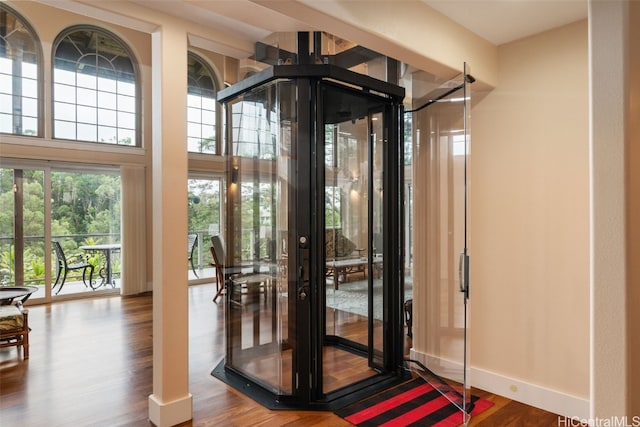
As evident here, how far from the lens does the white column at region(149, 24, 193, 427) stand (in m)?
2.57

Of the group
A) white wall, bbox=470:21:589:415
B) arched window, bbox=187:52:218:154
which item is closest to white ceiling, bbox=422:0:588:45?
white wall, bbox=470:21:589:415

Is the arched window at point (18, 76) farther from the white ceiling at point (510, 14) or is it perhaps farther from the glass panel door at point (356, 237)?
the white ceiling at point (510, 14)

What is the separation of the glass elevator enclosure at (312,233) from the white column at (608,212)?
1786mm

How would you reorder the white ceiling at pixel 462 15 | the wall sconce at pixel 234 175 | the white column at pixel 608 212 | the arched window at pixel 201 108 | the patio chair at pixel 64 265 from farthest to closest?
the arched window at pixel 201 108, the patio chair at pixel 64 265, the wall sconce at pixel 234 175, the white ceiling at pixel 462 15, the white column at pixel 608 212

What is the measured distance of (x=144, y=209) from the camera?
7.50 meters

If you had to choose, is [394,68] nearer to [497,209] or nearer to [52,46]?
[497,209]

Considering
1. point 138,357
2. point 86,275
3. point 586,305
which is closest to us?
point 586,305

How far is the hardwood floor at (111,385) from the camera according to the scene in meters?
2.76

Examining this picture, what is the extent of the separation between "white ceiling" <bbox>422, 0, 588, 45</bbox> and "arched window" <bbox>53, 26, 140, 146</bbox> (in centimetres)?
649

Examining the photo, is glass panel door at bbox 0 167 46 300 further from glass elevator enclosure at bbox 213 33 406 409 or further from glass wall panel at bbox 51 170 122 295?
glass elevator enclosure at bbox 213 33 406 409

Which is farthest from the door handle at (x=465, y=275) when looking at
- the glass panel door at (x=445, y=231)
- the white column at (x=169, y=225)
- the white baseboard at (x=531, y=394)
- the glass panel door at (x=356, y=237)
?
the white column at (x=169, y=225)

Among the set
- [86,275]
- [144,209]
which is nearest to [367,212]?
[144,209]

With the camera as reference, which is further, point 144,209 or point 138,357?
point 144,209

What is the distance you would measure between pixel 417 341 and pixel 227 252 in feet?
6.15
